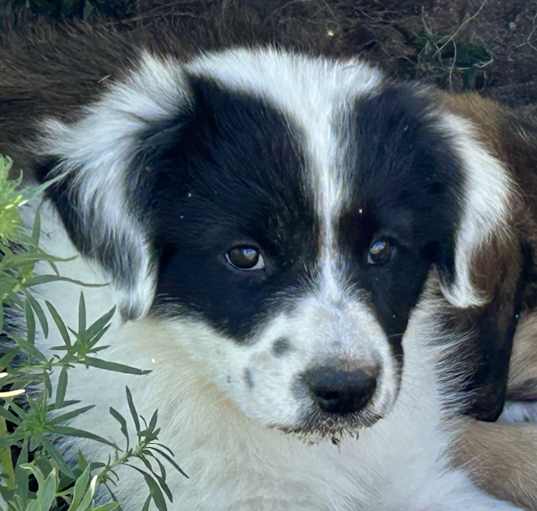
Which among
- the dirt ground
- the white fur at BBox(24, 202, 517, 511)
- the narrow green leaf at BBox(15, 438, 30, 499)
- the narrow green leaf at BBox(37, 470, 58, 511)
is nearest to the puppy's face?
the white fur at BBox(24, 202, 517, 511)

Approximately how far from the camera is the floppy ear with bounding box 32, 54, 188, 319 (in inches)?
109

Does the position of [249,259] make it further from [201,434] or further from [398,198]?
[201,434]

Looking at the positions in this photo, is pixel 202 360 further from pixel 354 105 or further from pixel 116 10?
pixel 116 10

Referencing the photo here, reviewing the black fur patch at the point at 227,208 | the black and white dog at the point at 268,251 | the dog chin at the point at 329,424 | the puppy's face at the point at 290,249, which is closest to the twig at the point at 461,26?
the black and white dog at the point at 268,251

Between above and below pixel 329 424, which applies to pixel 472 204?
above

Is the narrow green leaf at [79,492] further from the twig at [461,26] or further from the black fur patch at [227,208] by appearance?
the twig at [461,26]

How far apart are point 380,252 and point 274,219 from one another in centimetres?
27

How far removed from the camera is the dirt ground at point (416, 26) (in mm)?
4246

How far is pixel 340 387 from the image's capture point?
2543mm

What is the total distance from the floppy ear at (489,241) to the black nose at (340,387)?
57cm

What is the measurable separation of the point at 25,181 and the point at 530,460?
1675mm

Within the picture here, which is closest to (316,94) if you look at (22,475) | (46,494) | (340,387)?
(340,387)

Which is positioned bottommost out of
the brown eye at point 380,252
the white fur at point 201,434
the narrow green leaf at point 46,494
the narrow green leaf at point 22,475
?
the white fur at point 201,434

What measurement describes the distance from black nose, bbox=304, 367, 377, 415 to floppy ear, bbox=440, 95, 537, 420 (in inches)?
22.4
